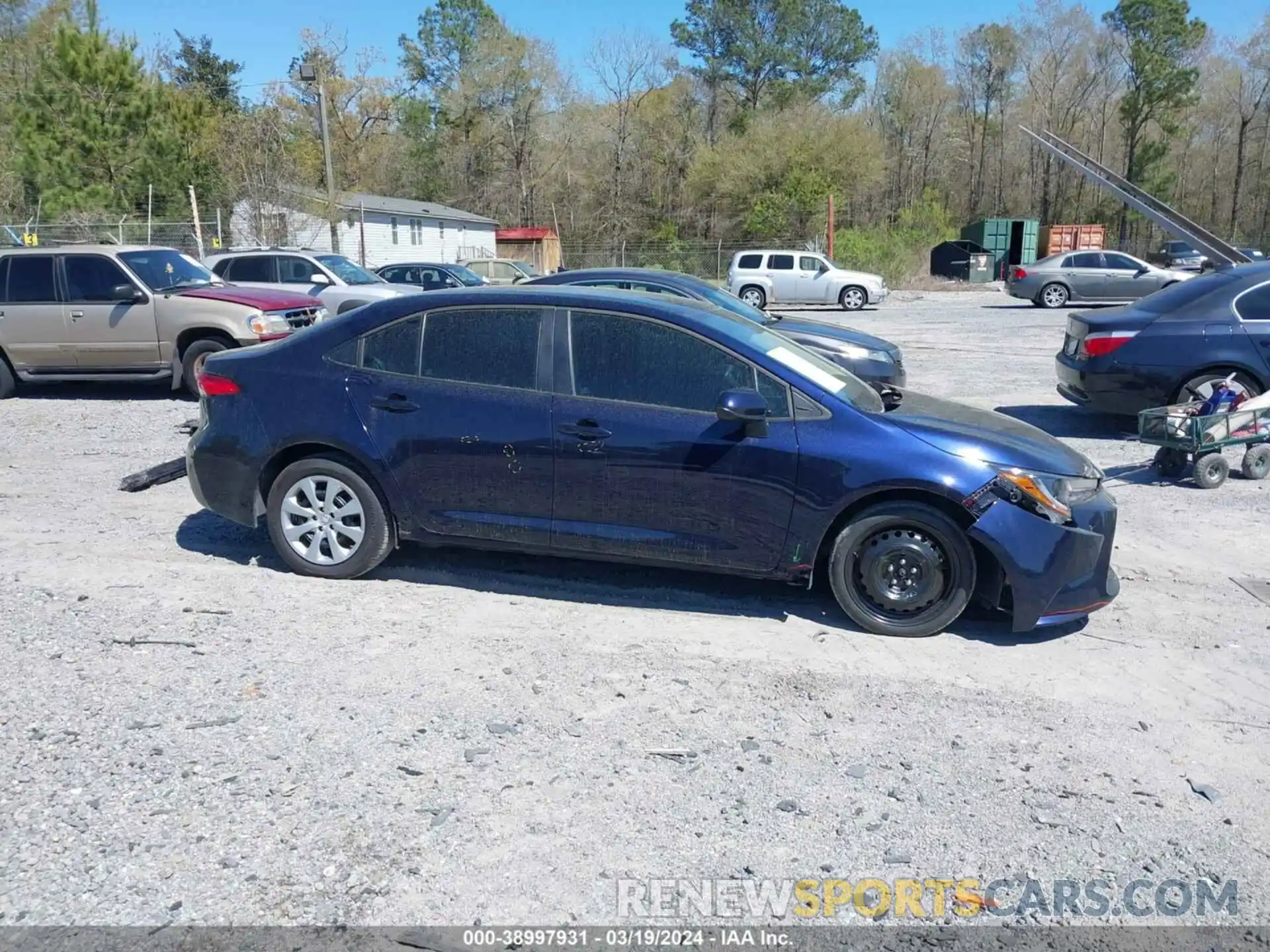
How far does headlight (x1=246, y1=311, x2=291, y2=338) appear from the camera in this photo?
1075 centimetres

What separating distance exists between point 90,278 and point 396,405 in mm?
7909

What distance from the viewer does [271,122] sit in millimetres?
31562

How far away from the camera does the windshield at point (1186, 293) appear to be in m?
9.06

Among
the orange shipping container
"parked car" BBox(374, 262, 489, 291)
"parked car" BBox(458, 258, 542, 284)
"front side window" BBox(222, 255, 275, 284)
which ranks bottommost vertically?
"front side window" BBox(222, 255, 275, 284)

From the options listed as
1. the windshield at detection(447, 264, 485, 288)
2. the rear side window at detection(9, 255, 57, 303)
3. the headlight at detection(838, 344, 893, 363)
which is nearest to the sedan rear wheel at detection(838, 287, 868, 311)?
the windshield at detection(447, 264, 485, 288)

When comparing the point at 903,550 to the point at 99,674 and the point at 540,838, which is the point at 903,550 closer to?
the point at 540,838

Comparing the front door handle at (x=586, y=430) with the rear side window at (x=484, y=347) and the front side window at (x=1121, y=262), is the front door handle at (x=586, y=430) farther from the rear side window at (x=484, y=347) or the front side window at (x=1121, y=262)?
the front side window at (x=1121, y=262)

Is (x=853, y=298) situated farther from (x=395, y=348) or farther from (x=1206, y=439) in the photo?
(x=395, y=348)

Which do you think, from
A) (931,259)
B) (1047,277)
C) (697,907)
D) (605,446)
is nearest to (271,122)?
(1047,277)

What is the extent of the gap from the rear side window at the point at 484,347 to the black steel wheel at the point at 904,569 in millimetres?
1843

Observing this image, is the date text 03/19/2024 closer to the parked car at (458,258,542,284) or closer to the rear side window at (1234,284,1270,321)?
the rear side window at (1234,284,1270,321)

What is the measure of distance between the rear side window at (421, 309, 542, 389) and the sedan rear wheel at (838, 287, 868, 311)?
2555 cm

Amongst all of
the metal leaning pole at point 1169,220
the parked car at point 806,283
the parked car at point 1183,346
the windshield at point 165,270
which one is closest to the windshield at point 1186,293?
the parked car at point 1183,346

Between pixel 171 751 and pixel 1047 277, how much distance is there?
27.6 m
